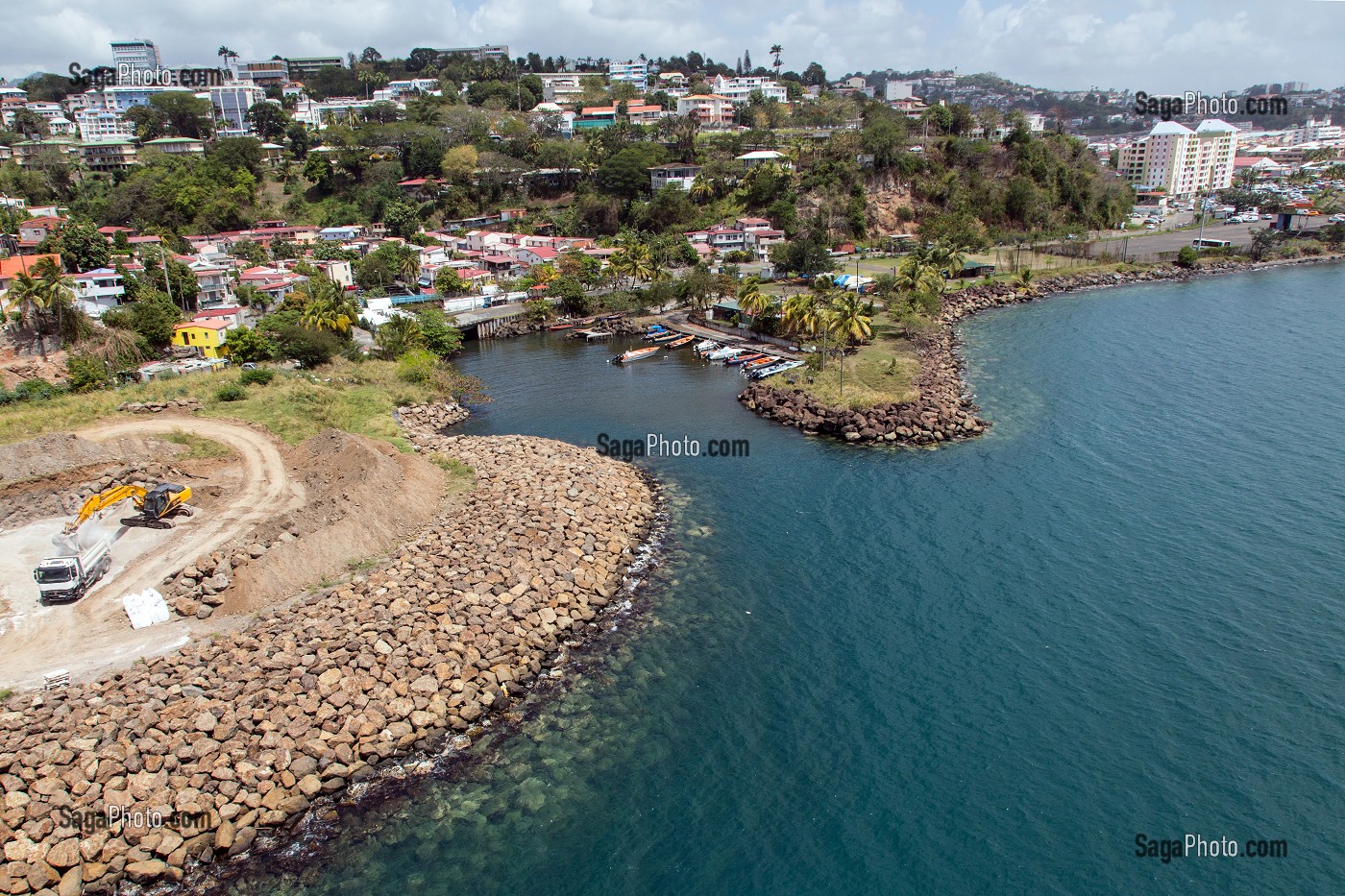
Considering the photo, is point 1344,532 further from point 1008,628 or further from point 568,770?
point 568,770

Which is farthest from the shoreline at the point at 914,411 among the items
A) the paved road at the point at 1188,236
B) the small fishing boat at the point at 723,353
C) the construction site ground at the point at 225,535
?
the paved road at the point at 1188,236

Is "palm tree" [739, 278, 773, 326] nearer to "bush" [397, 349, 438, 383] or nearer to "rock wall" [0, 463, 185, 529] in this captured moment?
"bush" [397, 349, 438, 383]

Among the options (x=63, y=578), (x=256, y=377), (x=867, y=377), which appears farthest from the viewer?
(x=867, y=377)

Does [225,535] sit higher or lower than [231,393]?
lower

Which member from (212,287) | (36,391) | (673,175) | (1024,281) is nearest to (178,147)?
(212,287)

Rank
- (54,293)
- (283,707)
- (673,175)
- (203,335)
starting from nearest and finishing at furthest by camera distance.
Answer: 1. (283,707)
2. (54,293)
3. (203,335)
4. (673,175)

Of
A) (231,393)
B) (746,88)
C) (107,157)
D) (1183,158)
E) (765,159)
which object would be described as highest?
(746,88)

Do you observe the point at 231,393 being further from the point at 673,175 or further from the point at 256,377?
the point at 673,175
